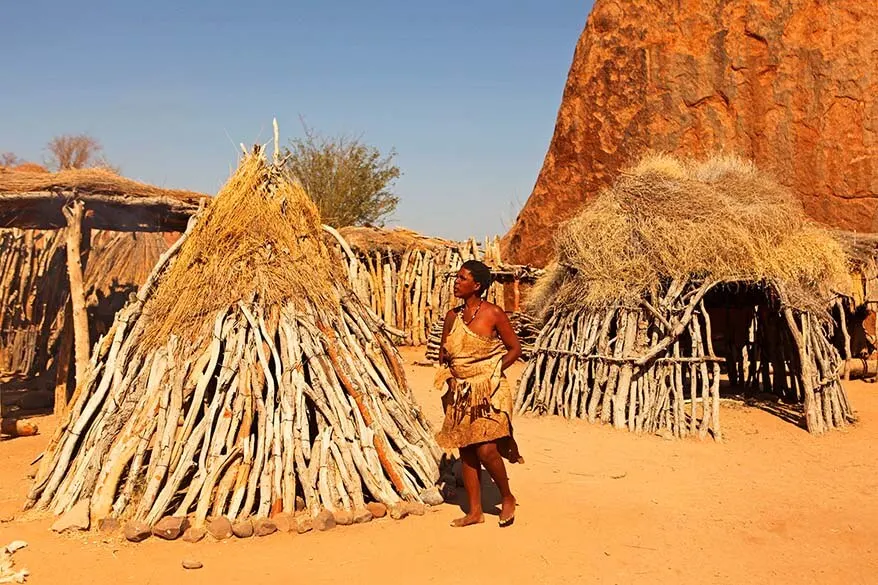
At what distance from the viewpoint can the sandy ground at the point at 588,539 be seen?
4.07m

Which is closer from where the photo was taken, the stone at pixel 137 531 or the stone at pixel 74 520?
the stone at pixel 137 531

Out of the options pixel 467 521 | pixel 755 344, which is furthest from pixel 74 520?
pixel 755 344

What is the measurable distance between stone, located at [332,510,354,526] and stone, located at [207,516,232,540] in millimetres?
594

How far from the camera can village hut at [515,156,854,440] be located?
7.83 m

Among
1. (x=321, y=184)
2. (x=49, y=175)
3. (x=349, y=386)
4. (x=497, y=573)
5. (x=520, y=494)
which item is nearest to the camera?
(x=497, y=573)

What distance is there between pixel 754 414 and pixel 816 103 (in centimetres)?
832

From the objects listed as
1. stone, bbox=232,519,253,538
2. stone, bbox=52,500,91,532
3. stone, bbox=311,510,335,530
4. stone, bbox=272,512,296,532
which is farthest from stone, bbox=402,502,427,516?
stone, bbox=52,500,91,532

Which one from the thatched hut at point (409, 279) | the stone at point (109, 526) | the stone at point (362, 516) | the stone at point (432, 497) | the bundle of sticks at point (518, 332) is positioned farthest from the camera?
the thatched hut at point (409, 279)

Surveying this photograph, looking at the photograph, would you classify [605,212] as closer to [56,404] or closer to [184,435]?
[184,435]

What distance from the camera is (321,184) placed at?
2128cm

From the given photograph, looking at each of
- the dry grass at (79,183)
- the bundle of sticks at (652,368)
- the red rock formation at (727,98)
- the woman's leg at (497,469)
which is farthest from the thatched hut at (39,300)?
the red rock formation at (727,98)

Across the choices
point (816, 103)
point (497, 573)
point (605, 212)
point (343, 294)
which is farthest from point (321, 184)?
point (497, 573)

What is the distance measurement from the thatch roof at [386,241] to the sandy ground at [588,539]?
8389 millimetres

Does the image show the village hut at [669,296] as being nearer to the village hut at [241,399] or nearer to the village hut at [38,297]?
the village hut at [241,399]
